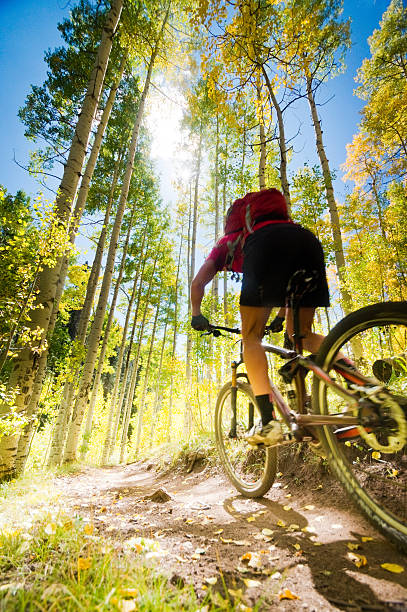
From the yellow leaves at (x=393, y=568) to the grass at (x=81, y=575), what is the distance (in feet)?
2.17

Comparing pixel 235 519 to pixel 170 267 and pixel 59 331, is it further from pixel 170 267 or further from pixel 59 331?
pixel 170 267

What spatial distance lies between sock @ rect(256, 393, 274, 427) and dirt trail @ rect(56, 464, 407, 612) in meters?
0.65

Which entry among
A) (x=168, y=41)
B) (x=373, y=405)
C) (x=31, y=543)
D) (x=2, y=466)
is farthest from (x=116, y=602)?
(x=168, y=41)

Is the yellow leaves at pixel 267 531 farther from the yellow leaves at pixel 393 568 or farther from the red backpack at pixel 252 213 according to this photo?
the red backpack at pixel 252 213

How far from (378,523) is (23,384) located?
4.63m

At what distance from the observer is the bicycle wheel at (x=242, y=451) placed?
2.30 metres

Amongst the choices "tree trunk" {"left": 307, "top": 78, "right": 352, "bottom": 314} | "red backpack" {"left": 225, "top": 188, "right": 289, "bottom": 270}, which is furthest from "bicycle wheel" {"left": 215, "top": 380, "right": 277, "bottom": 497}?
"tree trunk" {"left": 307, "top": 78, "right": 352, "bottom": 314}

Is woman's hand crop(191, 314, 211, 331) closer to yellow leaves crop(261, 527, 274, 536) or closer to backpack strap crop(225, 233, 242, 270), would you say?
backpack strap crop(225, 233, 242, 270)

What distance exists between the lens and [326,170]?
9.48m

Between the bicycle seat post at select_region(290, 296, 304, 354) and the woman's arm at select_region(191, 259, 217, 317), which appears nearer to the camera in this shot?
the bicycle seat post at select_region(290, 296, 304, 354)

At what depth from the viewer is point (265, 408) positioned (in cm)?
180

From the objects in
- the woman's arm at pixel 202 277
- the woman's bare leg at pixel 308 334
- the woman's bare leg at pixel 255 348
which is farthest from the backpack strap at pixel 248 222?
the woman's bare leg at pixel 308 334

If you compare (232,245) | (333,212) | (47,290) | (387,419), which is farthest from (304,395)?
(333,212)

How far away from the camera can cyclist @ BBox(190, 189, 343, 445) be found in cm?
168
